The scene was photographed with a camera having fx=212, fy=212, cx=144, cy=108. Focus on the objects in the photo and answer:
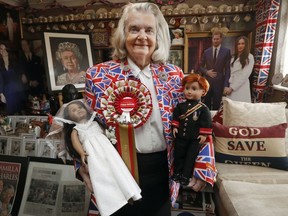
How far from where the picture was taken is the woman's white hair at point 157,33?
2.91 ft

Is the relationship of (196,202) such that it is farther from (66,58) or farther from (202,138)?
(66,58)

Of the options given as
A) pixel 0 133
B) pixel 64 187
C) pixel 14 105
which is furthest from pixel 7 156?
pixel 14 105

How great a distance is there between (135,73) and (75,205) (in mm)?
1384

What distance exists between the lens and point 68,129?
0.85 meters

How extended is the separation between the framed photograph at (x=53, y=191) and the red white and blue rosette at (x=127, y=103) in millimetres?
1192

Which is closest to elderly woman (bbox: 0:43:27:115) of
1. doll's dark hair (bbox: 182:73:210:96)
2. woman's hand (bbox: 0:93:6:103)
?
woman's hand (bbox: 0:93:6:103)

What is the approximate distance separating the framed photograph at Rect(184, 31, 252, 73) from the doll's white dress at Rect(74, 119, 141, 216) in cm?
235

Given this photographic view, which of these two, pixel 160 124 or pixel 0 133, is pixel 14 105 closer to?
pixel 0 133

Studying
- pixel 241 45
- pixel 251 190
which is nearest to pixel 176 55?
pixel 241 45

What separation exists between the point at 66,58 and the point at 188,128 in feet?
6.86

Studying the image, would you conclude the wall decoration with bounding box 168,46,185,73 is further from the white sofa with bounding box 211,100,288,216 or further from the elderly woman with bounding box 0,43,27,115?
the elderly woman with bounding box 0,43,27,115

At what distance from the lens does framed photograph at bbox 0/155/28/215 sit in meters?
1.83

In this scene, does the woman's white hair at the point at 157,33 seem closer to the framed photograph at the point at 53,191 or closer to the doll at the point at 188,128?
the doll at the point at 188,128

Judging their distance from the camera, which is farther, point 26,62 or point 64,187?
point 26,62
